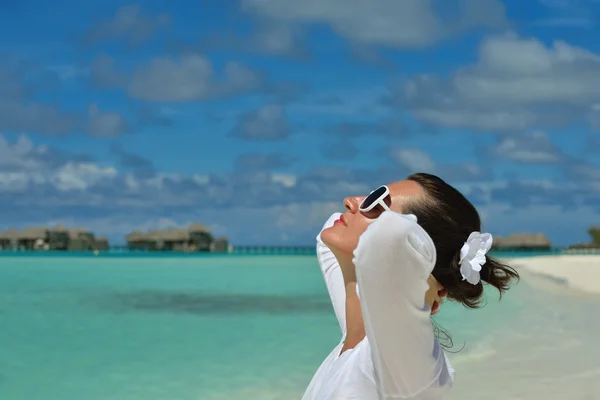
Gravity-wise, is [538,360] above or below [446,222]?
below

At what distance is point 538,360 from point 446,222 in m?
8.70

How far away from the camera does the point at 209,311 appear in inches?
849

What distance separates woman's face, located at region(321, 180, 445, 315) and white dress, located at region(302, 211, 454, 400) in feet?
0.76

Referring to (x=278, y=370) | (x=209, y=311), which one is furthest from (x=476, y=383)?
(x=209, y=311)

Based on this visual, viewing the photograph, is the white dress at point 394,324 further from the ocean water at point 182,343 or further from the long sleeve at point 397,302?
the ocean water at point 182,343

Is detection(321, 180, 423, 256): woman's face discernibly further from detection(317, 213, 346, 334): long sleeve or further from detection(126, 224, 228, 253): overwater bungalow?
detection(126, 224, 228, 253): overwater bungalow

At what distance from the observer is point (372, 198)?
2.07m

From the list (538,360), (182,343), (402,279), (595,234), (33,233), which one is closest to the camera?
(402,279)

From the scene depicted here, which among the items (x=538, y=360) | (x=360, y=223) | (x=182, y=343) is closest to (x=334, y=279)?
(x=360, y=223)

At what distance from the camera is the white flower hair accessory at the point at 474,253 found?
2008mm

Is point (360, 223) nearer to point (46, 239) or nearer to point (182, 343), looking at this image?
point (182, 343)

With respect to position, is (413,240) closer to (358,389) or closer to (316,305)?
(358,389)

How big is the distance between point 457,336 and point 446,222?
12.3 m

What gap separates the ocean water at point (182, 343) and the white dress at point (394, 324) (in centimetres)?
710
